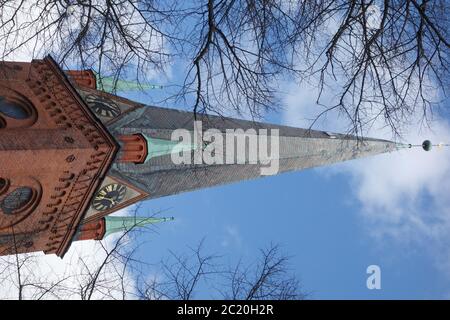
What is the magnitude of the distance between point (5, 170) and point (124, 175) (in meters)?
6.02

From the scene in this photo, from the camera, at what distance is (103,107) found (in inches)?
747

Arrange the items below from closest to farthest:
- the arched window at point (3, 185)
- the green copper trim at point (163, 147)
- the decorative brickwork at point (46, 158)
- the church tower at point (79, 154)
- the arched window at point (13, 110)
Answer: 1. the arched window at point (3, 185)
2. the decorative brickwork at point (46, 158)
3. the church tower at point (79, 154)
4. the arched window at point (13, 110)
5. the green copper trim at point (163, 147)

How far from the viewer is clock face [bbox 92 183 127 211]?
18562 mm

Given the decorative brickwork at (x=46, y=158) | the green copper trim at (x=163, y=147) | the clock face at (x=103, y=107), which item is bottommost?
the decorative brickwork at (x=46, y=158)

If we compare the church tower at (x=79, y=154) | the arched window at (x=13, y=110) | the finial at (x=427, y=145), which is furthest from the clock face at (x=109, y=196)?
the finial at (x=427, y=145)

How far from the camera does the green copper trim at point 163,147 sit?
60.3 ft

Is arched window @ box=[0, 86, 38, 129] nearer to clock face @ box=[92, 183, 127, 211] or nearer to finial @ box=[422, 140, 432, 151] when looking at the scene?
clock face @ box=[92, 183, 127, 211]

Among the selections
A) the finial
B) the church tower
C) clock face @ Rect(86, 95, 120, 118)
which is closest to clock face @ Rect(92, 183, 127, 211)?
the church tower

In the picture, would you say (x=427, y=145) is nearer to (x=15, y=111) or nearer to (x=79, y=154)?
(x=79, y=154)

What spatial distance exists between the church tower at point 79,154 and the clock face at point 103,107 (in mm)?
42

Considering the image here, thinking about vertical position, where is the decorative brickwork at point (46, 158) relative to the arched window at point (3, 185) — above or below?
above

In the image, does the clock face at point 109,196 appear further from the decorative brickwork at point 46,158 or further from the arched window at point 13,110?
the arched window at point 13,110

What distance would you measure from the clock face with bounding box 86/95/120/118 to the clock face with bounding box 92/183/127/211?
8.26 ft
